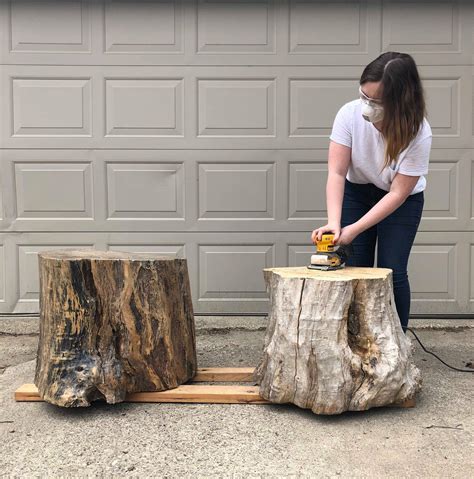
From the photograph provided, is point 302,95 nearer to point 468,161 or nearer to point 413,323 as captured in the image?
point 468,161

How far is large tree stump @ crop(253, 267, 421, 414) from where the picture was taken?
2.04 metres

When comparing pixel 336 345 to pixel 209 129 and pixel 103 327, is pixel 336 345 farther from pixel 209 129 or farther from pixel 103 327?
pixel 209 129

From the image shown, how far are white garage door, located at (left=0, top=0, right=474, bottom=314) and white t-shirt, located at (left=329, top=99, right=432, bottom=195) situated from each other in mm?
1145

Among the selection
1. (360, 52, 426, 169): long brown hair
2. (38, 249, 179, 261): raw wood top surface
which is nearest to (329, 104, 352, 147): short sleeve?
(360, 52, 426, 169): long brown hair

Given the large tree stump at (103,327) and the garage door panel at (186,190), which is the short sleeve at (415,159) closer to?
the large tree stump at (103,327)

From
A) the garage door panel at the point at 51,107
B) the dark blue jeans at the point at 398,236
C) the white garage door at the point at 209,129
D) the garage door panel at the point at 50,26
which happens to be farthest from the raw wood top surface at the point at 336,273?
the garage door panel at the point at 50,26

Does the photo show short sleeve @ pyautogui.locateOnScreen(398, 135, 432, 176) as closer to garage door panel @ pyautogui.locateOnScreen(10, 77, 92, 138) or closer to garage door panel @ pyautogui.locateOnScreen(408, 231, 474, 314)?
garage door panel @ pyautogui.locateOnScreen(408, 231, 474, 314)

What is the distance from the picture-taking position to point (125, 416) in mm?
2162

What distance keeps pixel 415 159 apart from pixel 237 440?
1400 mm

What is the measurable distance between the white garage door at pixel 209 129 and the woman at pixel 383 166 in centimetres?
100

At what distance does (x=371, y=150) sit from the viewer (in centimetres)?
243

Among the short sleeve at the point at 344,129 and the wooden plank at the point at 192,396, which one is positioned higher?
the short sleeve at the point at 344,129

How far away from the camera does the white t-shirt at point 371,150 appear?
2295 mm

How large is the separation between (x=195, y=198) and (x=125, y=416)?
5.96ft
